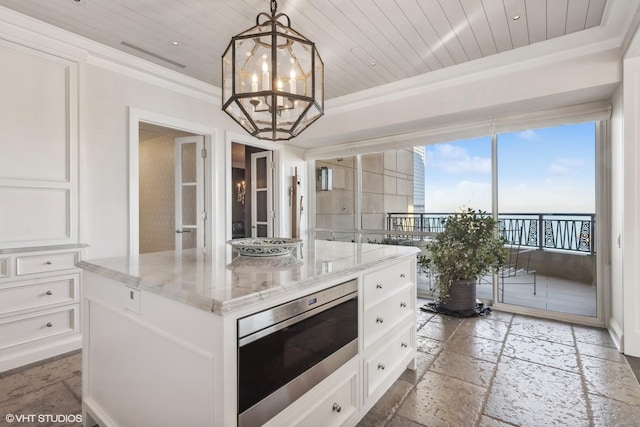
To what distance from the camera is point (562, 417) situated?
6.15 feet

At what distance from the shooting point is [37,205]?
261 centimetres

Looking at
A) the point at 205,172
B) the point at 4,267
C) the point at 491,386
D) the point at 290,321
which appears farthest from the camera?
the point at 205,172

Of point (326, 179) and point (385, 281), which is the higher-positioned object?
point (326, 179)

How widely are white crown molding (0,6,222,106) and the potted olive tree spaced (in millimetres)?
3308

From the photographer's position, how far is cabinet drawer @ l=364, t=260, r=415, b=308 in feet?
6.14

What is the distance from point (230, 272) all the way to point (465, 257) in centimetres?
301

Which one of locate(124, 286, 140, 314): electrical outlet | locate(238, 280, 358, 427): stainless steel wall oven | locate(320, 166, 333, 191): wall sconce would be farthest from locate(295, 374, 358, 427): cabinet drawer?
locate(320, 166, 333, 191): wall sconce

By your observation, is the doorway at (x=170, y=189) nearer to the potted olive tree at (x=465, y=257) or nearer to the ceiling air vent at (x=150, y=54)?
the ceiling air vent at (x=150, y=54)

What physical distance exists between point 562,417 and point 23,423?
3.04 metres

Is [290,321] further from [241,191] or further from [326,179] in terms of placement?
[241,191]

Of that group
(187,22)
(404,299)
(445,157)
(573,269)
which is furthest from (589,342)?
(187,22)

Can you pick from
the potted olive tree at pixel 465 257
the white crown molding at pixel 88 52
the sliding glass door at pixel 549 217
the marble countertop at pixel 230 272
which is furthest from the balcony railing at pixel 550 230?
the white crown molding at pixel 88 52

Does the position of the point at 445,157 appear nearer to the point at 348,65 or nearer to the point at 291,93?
the point at 348,65

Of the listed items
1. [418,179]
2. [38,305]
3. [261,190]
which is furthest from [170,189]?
[418,179]
